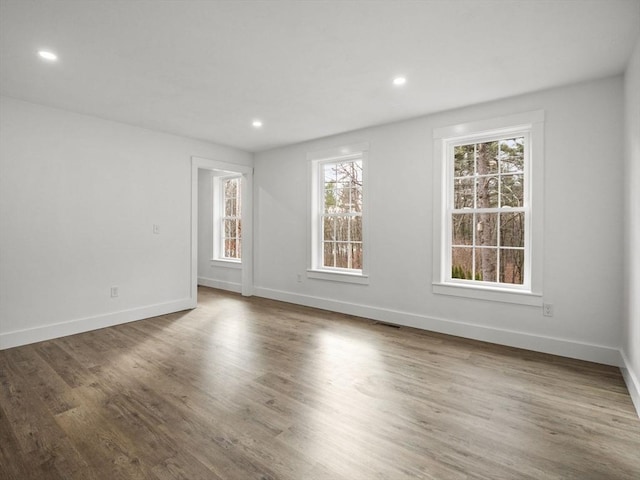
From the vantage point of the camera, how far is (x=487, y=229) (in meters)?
3.76

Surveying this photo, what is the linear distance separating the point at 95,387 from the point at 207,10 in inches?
112

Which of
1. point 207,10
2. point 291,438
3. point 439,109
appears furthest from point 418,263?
point 207,10

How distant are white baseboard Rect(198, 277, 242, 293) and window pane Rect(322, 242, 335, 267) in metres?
2.04

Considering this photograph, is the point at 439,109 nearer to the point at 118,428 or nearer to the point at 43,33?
the point at 43,33

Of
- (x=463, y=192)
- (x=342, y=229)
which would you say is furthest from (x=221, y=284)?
(x=463, y=192)

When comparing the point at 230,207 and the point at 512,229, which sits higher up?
the point at 230,207

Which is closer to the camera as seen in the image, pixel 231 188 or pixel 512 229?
pixel 512 229

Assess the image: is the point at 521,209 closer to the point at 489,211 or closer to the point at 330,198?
the point at 489,211

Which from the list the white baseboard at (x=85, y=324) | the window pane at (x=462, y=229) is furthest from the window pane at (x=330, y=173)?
the white baseboard at (x=85, y=324)

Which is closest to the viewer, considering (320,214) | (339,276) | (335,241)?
(339,276)

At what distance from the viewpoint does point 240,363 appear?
3.02 m

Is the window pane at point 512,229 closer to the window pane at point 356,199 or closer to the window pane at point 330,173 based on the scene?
the window pane at point 356,199

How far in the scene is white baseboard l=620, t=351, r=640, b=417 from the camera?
→ 7.43ft

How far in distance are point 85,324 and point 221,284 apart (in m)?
2.90
